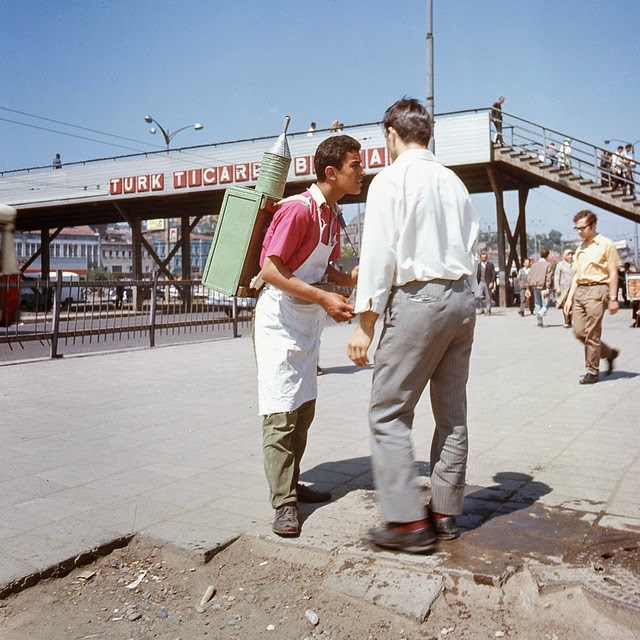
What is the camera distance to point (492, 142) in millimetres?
24375

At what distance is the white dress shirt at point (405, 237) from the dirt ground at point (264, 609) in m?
1.14

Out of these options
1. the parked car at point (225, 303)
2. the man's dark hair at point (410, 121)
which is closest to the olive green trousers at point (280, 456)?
the man's dark hair at point (410, 121)

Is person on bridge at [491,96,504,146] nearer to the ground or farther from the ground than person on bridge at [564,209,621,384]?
farther from the ground

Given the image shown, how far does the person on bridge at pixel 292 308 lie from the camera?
331 centimetres

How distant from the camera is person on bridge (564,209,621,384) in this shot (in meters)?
7.66

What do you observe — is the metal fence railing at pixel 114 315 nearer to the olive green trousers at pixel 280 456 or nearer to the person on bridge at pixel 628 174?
the olive green trousers at pixel 280 456

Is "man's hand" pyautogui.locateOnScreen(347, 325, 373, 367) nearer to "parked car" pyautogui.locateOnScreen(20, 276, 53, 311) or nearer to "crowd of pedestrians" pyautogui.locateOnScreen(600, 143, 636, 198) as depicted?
"parked car" pyautogui.locateOnScreen(20, 276, 53, 311)

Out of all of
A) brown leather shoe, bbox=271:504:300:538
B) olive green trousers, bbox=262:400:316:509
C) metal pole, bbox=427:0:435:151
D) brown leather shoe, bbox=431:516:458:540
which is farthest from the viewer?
metal pole, bbox=427:0:435:151

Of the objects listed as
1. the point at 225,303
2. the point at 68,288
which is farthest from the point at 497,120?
the point at 68,288

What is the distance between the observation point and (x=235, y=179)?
93.6 ft

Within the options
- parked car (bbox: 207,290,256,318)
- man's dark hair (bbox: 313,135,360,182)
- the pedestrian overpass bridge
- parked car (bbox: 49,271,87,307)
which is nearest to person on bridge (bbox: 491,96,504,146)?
the pedestrian overpass bridge

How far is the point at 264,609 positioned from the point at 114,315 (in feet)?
36.1

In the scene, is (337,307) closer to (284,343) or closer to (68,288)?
(284,343)

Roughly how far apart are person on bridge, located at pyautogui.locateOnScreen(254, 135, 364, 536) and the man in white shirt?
36cm
